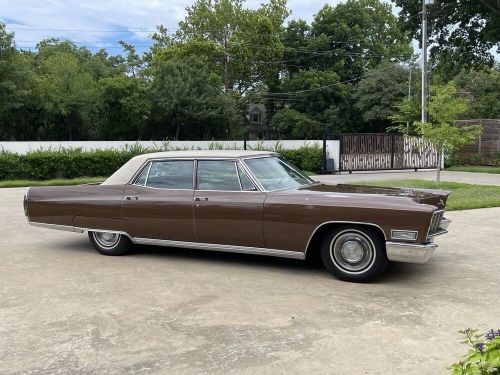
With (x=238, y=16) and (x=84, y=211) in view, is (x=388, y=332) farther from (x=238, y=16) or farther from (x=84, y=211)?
(x=238, y=16)

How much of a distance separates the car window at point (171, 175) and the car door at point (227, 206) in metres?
0.16

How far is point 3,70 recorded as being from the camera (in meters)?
33.2

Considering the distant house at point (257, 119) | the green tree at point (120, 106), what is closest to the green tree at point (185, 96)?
the green tree at point (120, 106)

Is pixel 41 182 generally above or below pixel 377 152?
below

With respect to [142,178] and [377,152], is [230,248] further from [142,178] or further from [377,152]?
[377,152]

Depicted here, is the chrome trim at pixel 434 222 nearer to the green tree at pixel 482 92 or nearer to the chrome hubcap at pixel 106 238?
the chrome hubcap at pixel 106 238

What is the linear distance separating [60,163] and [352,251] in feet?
55.7

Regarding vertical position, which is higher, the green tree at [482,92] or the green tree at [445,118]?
the green tree at [482,92]

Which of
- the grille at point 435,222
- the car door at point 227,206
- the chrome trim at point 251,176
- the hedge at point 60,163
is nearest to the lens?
the grille at point 435,222

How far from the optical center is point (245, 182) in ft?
20.2

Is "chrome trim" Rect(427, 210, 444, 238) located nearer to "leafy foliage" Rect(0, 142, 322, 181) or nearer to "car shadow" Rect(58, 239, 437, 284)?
"car shadow" Rect(58, 239, 437, 284)

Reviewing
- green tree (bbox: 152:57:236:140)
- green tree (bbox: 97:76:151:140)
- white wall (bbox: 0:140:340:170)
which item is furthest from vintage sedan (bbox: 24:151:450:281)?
green tree (bbox: 152:57:236:140)

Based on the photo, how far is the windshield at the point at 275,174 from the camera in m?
6.22

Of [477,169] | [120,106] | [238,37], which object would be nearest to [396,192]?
[477,169]
